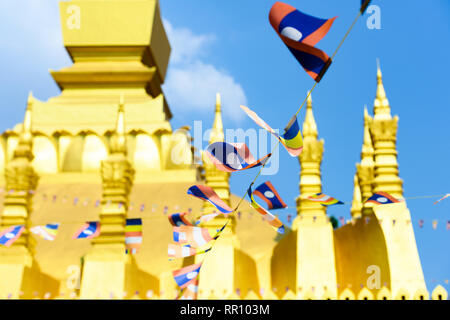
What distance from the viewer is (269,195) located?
967cm

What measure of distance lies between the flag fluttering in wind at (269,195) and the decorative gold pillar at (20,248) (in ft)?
24.0

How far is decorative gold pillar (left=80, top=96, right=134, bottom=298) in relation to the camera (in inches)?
542

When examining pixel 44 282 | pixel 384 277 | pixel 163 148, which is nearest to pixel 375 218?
pixel 384 277

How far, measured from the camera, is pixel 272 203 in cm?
984

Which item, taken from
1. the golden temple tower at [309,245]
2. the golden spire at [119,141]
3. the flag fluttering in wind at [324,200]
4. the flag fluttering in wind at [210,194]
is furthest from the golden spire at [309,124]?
the flag fluttering in wind at [210,194]

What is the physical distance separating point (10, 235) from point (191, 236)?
6.04 m

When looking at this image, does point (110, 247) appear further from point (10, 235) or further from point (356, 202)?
point (356, 202)

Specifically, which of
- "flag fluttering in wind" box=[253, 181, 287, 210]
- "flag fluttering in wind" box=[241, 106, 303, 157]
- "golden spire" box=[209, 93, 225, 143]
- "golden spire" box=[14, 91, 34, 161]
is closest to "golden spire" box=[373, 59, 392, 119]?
"golden spire" box=[209, 93, 225, 143]

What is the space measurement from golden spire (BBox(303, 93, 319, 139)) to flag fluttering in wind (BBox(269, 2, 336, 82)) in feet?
28.1

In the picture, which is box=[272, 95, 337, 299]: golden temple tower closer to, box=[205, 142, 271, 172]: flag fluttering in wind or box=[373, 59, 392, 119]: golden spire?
box=[373, 59, 392, 119]: golden spire

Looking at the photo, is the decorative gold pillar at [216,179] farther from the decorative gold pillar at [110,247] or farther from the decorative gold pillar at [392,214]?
the decorative gold pillar at [392,214]
